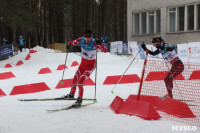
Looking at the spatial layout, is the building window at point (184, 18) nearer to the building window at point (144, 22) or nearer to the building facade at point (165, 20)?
the building facade at point (165, 20)

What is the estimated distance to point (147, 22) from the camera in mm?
24016

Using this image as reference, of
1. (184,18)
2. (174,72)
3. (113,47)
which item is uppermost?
(184,18)

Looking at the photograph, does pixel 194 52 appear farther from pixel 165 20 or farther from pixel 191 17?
pixel 165 20

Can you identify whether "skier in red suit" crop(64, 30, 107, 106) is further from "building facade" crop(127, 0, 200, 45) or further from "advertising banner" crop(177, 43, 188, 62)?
"building facade" crop(127, 0, 200, 45)

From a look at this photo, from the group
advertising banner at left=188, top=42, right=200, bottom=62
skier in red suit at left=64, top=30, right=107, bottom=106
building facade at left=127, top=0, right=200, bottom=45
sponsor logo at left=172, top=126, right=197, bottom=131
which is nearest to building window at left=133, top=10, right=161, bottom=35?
building facade at left=127, top=0, right=200, bottom=45

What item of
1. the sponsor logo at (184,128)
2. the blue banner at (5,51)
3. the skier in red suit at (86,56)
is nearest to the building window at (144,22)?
the blue banner at (5,51)

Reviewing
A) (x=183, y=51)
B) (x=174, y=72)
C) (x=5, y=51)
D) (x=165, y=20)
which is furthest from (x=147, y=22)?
(x=174, y=72)

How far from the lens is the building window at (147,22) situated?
78.1 ft

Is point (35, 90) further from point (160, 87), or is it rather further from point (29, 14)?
point (29, 14)

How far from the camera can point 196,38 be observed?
20.9m

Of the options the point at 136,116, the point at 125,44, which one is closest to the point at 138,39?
the point at 125,44

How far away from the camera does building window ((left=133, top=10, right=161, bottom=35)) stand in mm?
23819

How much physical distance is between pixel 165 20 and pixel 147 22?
1677 mm

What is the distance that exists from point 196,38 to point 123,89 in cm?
1343
